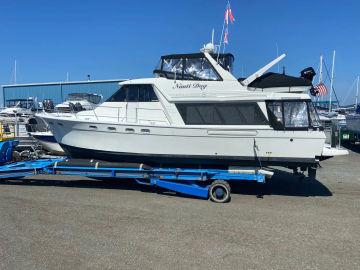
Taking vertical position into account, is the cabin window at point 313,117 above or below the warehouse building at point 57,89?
below

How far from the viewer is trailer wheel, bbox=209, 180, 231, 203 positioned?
8.03 meters

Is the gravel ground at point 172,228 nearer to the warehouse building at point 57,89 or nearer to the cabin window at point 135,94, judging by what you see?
the cabin window at point 135,94

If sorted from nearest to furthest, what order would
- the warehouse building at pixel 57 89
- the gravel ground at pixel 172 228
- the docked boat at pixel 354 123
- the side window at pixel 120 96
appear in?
the gravel ground at pixel 172 228, the side window at pixel 120 96, the docked boat at pixel 354 123, the warehouse building at pixel 57 89

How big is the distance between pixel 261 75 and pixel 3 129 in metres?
11.4

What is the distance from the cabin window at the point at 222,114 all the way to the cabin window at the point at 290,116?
227 millimetres

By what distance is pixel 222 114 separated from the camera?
8797 millimetres

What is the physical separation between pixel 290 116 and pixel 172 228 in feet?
12.9

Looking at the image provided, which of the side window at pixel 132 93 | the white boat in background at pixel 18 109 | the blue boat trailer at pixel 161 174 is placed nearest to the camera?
the blue boat trailer at pixel 161 174

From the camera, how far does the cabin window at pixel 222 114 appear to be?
8642 millimetres

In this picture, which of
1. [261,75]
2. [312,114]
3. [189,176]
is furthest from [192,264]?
[261,75]

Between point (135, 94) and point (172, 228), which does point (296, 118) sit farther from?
point (172, 228)

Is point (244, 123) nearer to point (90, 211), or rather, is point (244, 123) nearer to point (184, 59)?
point (184, 59)

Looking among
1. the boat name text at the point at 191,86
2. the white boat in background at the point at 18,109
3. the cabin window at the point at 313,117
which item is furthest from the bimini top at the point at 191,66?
the white boat in background at the point at 18,109

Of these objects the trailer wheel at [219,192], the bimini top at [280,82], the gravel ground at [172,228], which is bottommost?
the gravel ground at [172,228]
